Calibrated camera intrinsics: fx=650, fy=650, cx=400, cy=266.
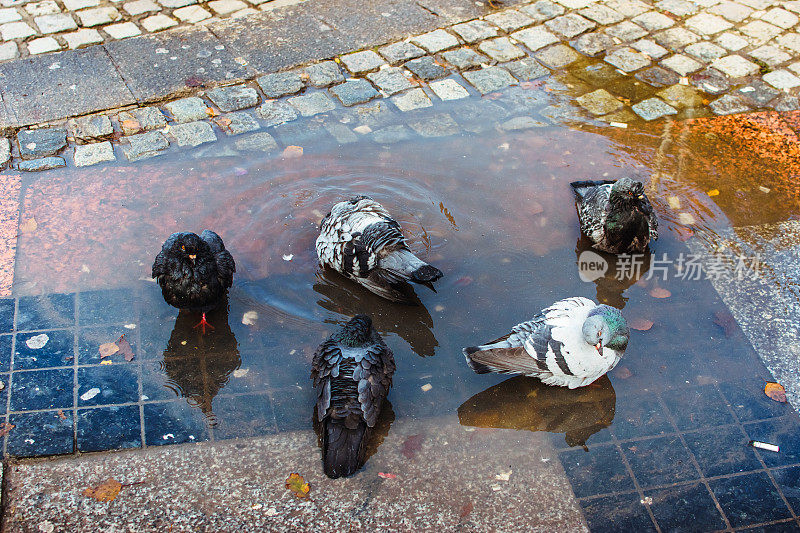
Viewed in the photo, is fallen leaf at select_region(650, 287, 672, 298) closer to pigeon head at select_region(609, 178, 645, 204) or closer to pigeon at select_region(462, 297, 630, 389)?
pigeon head at select_region(609, 178, 645, 204)

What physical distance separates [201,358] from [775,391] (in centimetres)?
399

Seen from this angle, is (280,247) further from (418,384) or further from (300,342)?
(418,384)

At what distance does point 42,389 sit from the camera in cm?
435

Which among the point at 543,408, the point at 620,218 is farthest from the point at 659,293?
the point at 543,408

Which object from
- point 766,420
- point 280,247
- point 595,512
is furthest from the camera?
point 280,247

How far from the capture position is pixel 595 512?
3836mm

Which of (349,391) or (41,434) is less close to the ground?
(349,391)

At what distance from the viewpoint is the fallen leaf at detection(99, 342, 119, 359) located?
458 cm

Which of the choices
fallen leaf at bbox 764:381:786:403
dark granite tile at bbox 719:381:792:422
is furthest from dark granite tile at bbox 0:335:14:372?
fallen leaf at bbox 764:381:786:403

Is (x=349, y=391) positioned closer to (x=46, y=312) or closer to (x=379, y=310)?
(x=379, y=310)

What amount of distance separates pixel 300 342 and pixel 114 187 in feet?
8.48

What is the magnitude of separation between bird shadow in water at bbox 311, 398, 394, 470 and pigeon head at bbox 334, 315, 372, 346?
441mm

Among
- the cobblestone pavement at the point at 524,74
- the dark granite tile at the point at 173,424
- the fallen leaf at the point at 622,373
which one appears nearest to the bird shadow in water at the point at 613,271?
the fallen leaf at the point at 622,373

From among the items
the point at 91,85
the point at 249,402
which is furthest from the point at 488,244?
the point at 91,85
